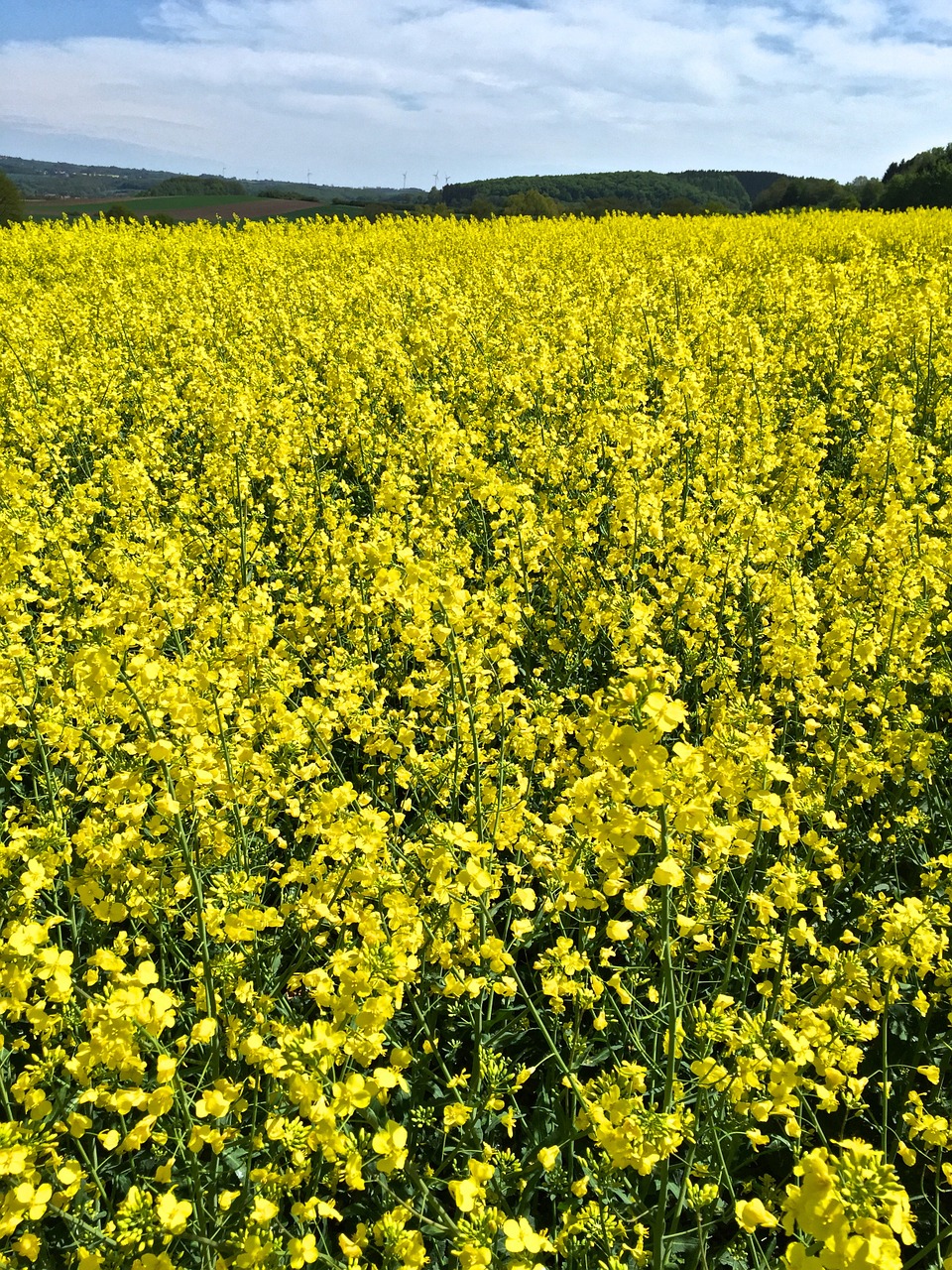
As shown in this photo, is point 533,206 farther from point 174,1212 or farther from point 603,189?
point 174,1212

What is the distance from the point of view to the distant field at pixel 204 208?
1142 inches

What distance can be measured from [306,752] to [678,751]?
1.69 meters

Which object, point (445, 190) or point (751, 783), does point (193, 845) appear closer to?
point (751, 783)

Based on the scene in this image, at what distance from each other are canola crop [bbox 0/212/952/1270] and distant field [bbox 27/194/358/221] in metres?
26.2

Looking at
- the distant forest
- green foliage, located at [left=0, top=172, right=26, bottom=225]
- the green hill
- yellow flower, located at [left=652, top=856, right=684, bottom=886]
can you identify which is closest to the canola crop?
yellow flower, located at [left=652, top=856, right=684, bottom=886]

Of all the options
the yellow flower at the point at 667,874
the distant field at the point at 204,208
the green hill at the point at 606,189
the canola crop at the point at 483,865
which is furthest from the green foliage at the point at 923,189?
the yellow flower at the point at 667,874

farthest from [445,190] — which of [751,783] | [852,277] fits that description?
[751,783]

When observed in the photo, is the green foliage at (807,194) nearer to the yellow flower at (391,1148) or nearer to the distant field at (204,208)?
the distant field at (204,208)

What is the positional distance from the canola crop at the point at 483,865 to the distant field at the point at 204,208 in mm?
26165

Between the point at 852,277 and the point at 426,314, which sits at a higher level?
the point at 852,277

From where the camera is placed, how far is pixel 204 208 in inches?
1292

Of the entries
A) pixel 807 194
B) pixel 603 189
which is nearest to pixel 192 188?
pixel 603 189

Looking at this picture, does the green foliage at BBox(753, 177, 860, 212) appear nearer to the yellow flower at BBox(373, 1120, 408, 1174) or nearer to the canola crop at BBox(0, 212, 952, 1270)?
the canola crop at BBox(0, 212, 952, 1270)

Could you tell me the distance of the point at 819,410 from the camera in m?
4.91
